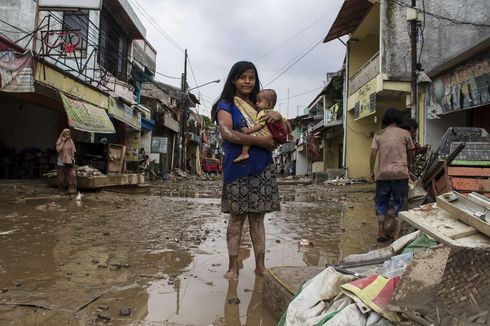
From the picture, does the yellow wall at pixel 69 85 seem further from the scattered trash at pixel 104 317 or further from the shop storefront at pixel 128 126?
the scattered trash at pixel 104 317

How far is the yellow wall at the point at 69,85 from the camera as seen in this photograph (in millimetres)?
9945

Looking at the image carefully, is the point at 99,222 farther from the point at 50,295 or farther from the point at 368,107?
the point at 368,107

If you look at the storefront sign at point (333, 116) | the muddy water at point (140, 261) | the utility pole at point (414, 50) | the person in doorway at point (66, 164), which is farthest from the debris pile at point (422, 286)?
the storefront sign at point (333, 116)

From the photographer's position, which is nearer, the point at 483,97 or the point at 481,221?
the point at 481,221

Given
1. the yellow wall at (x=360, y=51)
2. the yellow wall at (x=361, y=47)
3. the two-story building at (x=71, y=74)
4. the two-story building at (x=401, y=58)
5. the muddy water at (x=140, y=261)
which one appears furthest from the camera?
the yellow wall at (x=360, y=51)

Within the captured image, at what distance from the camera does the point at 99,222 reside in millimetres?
6207

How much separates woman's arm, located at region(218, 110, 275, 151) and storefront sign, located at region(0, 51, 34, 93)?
7.53 metres

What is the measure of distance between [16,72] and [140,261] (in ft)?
23.6

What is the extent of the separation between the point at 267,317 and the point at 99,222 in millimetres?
4349

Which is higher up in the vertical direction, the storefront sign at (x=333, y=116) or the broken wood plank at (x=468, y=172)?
the storefront sign at (x=333, y=116)

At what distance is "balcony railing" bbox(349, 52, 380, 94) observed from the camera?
1639 cm

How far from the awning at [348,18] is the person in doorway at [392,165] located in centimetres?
1306

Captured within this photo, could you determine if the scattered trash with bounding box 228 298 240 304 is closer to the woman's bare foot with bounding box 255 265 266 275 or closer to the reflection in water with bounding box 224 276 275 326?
the reflection in water with bounding box 224 276 275 326

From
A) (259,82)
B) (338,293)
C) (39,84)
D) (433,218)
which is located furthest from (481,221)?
(39,84)
